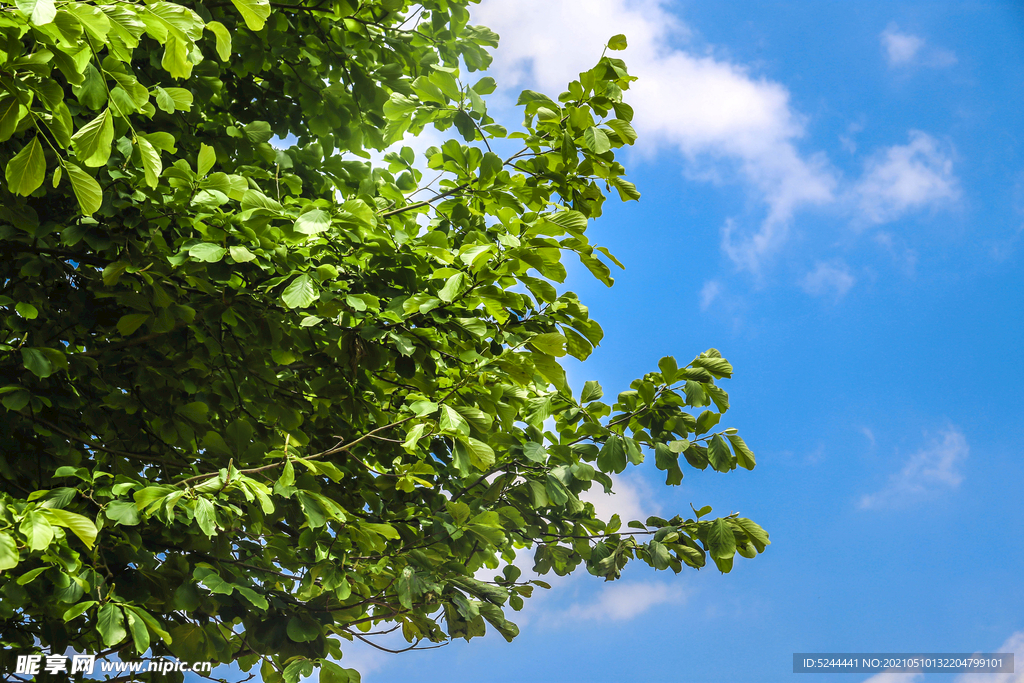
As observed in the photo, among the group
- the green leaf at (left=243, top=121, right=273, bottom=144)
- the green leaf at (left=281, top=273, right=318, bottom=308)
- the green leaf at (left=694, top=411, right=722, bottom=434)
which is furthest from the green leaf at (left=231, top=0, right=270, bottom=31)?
the green leaf at (left=694, top=411, right=722, bottom=434)

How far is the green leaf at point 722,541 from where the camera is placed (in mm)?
3115

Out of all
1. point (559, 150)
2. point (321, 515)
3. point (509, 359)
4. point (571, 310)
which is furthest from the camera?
point (559, 150)

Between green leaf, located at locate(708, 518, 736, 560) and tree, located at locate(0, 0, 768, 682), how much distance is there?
0.04 feet

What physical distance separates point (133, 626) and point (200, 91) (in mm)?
3197

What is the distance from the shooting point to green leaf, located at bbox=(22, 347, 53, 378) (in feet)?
10.2

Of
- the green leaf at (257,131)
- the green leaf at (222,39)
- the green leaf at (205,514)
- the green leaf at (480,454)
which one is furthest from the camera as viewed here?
the green leaf at (257,131)

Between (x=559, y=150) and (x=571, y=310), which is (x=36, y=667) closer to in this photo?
Answer: (x=571, y=310)

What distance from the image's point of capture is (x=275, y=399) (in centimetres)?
393

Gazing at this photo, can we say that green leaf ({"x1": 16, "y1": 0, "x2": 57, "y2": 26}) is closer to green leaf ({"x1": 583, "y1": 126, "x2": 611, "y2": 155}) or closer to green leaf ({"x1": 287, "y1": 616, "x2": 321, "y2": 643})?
green leaf ({"x1": 583, "y1": 126, "x2": 611, "y2": 155})

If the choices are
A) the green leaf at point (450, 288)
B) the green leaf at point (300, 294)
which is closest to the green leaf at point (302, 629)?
the green leaf at point (300, 294)

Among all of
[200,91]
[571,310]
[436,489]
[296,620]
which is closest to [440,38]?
[200,91]

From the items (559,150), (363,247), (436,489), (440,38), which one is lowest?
(436,489)

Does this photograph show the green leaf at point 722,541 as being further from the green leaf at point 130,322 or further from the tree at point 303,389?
the green leaf at point 130,322

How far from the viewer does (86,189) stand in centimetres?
224
